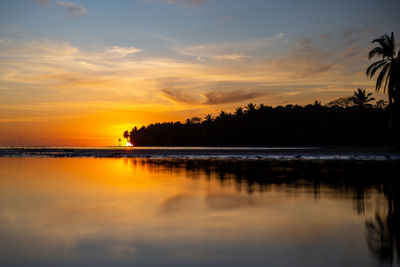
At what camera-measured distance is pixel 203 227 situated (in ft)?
29.5

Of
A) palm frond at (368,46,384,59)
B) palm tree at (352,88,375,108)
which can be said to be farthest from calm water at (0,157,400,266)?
palm tree at (352,88,375,108)

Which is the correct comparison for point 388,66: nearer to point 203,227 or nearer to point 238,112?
point 203,227

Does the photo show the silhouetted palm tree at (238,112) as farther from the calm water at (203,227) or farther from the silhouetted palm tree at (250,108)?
the calm water at (203,227)

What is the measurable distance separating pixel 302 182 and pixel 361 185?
2.57 m

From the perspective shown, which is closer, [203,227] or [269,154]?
[203,227]

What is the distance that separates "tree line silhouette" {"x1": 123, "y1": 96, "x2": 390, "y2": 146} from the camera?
85.1m

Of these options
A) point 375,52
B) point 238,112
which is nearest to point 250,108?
Answer: point 238,112

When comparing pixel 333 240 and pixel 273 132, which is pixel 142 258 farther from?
pixel 273 132

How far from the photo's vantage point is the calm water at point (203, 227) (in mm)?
6645

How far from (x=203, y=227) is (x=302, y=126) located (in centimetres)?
10471

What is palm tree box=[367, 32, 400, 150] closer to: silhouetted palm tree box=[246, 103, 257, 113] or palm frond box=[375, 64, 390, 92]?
palm frond box=[375, 64, 390, 92]

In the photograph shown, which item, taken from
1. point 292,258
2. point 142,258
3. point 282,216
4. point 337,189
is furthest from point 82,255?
point 337,189

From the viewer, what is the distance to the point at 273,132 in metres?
111

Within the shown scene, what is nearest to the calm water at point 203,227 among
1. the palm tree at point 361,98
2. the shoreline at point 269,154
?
the shoreline at point 269,154
